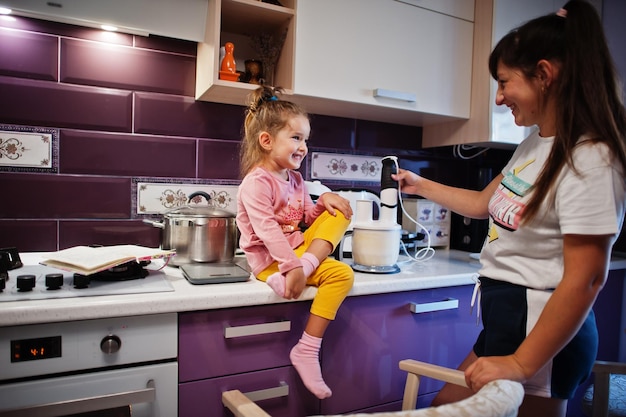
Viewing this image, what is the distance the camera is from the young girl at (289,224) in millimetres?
1041

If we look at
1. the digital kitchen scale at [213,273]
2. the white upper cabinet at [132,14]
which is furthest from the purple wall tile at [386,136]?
the digital kitchen scale at [213,273]

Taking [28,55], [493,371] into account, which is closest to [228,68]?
[28,55]

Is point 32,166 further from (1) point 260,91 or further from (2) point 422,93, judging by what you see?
(2) point 422,93

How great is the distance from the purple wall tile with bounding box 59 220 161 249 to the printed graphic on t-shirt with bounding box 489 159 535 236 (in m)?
1.10

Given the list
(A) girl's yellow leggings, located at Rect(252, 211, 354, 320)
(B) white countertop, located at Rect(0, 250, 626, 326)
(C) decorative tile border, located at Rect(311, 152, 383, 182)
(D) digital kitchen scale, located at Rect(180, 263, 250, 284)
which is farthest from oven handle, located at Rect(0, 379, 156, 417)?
(C) decorative tile border, located at Rect(311, 152, 383, 182)

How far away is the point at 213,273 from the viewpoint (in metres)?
1.10

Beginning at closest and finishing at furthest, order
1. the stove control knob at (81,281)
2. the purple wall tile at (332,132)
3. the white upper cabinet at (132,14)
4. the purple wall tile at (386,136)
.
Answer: the stove control knob at (81,281) → the white upper cabinet at (132,14) → the purple wall tile at (332,132) → the purple wall tile at (386,136)

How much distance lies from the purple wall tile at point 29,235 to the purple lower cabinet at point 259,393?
2.36 ft

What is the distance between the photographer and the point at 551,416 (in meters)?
0.89

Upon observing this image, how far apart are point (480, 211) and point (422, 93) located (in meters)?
0.62

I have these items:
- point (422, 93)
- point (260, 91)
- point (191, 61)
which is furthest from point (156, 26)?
point (422, 93)

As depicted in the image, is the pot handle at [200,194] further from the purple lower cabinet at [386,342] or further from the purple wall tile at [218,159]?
the purple lower cabinet at [386,342]

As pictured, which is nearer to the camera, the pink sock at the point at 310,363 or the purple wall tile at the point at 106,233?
the pink sock at the point at 310,363

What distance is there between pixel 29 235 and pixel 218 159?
2.08ft
